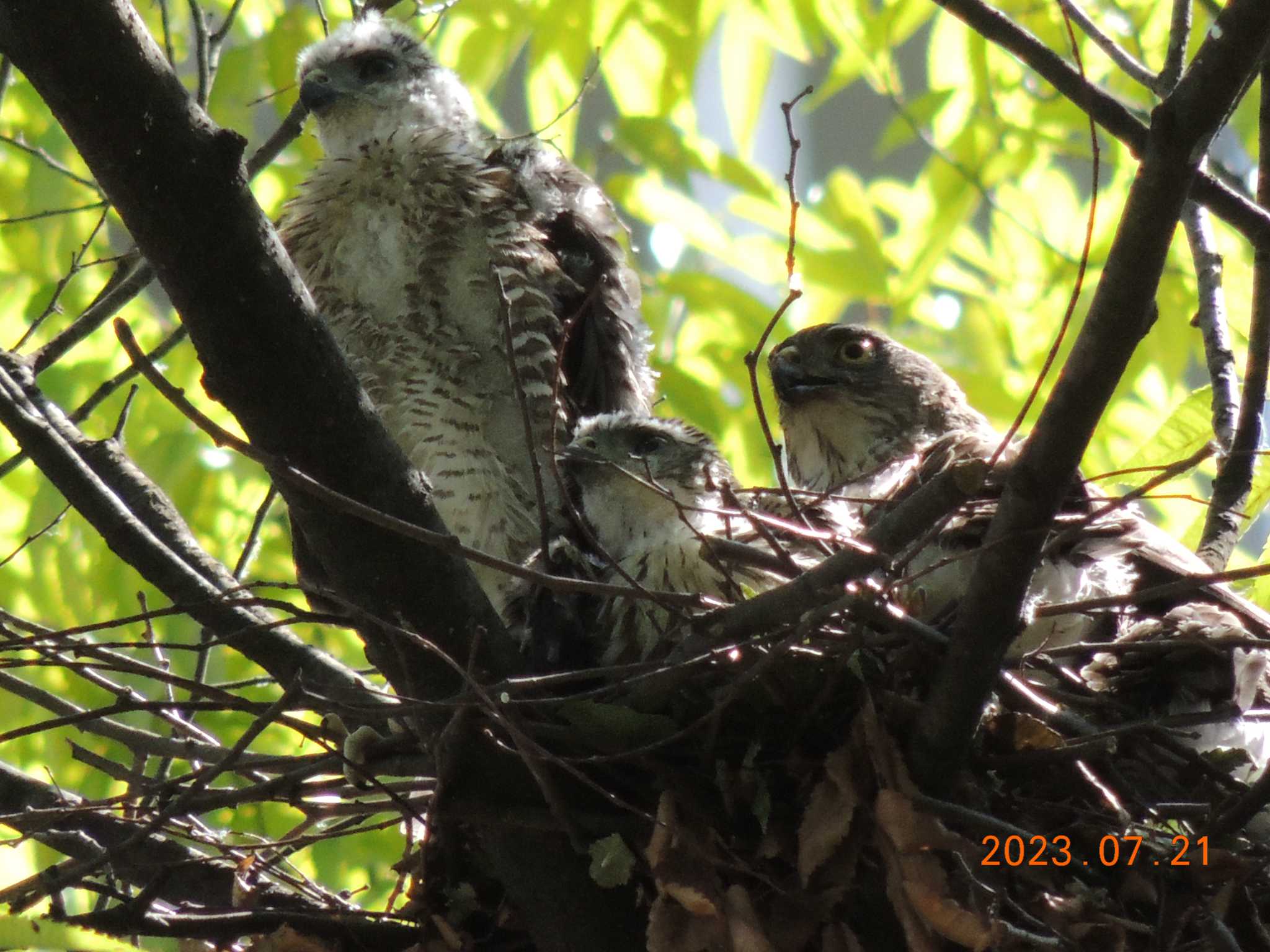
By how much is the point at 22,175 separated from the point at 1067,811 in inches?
179

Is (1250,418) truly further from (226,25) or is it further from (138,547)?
(226,25)

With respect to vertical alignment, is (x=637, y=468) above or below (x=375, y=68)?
below

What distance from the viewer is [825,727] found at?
2412 millimetres

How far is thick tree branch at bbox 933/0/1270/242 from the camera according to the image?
237cm

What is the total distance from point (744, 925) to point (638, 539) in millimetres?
1197

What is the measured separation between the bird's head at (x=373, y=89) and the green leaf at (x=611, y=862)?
2275 millimetres

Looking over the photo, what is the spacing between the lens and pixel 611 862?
2318 millimetres

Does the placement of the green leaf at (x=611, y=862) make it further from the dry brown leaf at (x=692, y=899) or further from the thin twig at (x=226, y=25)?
the thin twig at (x=226, y=25)

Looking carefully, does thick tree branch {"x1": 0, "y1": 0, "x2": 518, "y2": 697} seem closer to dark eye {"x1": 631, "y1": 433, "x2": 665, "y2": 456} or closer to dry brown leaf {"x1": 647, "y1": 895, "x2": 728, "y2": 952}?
dry brown leaf {"x1": 647, "y1": 895, "x2": 728, "y2": 952}

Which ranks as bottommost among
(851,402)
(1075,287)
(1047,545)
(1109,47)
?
(1047,545)

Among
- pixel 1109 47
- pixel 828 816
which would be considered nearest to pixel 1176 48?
pixel 1109 47

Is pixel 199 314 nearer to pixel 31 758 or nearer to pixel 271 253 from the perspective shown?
pixel 271 253

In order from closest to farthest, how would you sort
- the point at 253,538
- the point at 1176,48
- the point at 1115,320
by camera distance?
the point at 1115,320
the point at 1176,48
the point at 253,538

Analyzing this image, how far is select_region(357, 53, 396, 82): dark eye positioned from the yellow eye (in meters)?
1.59
